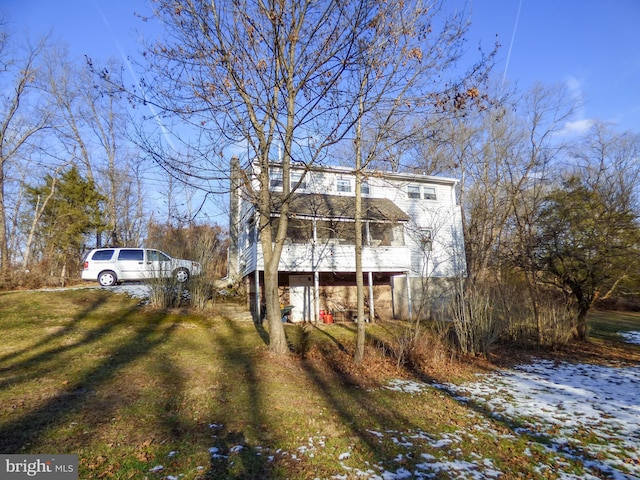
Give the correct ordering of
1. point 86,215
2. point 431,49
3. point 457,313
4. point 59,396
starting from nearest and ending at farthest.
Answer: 1. point 59,396
2. point 431,49
3. point 457,313
4. point 86,215

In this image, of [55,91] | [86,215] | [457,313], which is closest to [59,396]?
[457,313]

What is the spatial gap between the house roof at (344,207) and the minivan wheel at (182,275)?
14.8 feet

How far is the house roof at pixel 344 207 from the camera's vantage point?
1285cm

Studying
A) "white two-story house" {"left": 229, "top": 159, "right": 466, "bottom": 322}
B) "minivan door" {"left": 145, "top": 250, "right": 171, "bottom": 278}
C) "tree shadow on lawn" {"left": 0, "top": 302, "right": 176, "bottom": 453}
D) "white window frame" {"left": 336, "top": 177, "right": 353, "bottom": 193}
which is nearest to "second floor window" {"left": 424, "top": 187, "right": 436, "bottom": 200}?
"white two-story house" {"left": 229, "top": 159, "right": 466, "bottom": 322}

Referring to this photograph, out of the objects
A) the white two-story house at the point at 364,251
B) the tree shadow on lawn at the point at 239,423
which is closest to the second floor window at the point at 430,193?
the white two-story house at the point at 364,251

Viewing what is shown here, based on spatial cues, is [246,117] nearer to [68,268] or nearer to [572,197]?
A: [572,197]

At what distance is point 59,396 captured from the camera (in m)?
5.02

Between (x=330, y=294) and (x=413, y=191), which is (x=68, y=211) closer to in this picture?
(x=330, y=294)

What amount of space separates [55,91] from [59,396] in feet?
81.3

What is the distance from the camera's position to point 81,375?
5988mm

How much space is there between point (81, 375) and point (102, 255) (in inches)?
392

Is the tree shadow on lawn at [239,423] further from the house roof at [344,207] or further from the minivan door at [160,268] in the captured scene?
the house roof at [344,207]

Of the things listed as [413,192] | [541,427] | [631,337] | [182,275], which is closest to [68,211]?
[182,275]

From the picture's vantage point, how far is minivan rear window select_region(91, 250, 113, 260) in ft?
47.0
